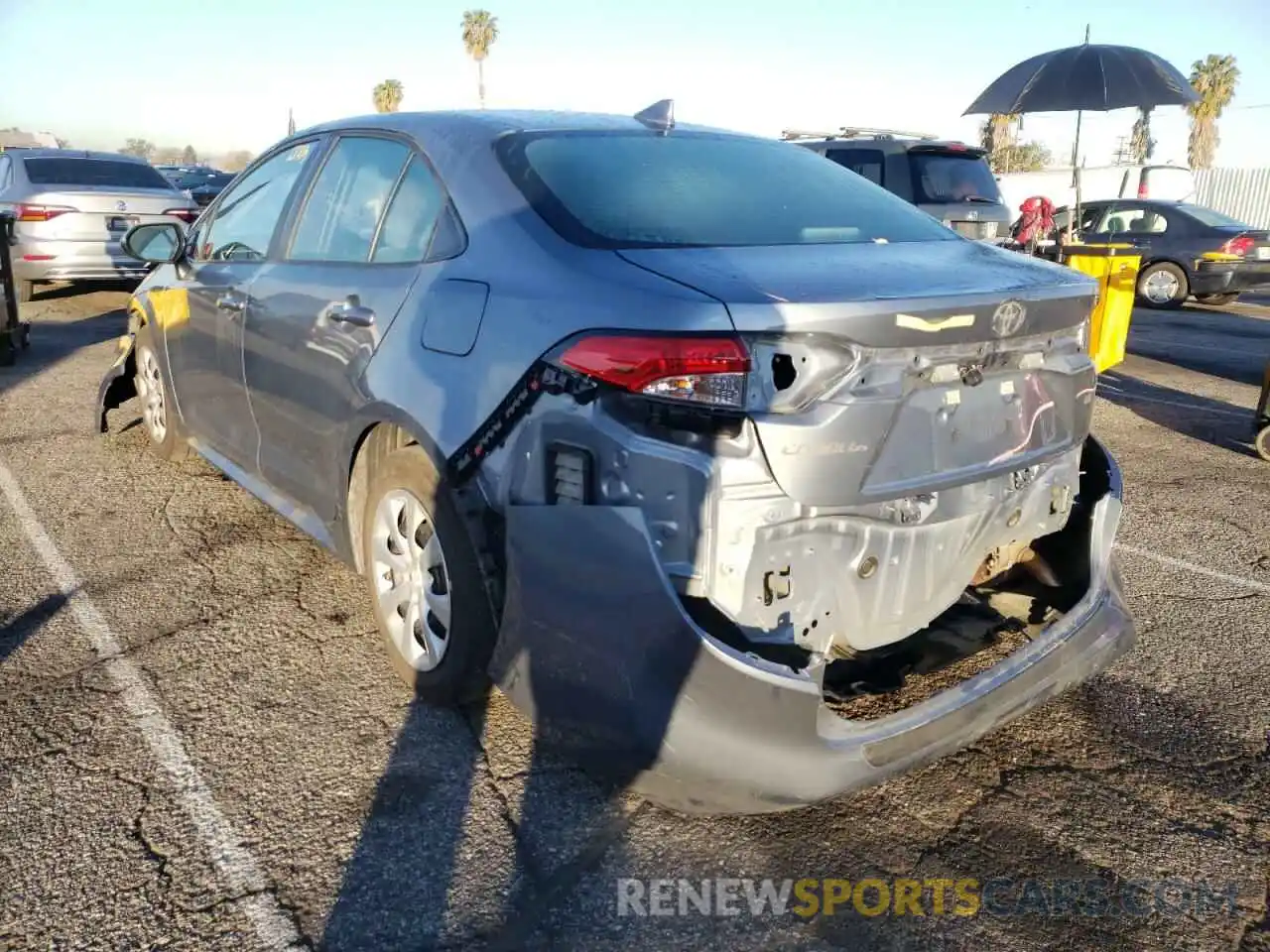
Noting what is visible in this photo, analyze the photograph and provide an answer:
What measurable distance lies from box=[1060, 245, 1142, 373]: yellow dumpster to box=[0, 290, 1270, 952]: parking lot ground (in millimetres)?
4261

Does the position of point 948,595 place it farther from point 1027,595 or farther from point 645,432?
point 645,432

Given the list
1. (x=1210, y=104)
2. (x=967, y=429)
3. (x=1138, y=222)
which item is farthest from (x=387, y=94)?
(x=967, y=429)

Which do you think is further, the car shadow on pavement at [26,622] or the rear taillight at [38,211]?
the rear taillight at [38,211]

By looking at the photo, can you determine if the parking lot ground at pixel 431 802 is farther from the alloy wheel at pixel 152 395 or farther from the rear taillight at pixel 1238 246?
the rear taillight at pixel 1238 246

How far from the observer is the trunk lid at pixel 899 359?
217 cm

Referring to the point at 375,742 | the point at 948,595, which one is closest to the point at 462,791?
the point at 375,742

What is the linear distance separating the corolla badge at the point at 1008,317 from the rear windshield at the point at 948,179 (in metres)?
8.55

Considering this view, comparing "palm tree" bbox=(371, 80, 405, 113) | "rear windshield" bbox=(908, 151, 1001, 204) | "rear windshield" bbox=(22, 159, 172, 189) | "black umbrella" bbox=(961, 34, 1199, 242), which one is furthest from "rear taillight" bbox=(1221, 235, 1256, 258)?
"palm tree" bbox=(371, 80, 405, 113)

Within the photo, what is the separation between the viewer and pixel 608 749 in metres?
2.38

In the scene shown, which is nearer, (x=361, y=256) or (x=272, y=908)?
(x=272, y=908)

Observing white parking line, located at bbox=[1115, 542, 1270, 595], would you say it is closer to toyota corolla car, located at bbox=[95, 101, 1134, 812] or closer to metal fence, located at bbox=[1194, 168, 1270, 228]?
toyota corolla car, located at bbox=[95, 101, 1134, 812]

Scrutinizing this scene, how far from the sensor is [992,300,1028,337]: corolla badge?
241 cm

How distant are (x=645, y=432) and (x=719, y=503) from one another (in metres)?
0.22

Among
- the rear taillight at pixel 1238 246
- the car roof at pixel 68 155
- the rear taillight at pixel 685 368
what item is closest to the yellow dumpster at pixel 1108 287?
the rear taillight at pixel 685 368
